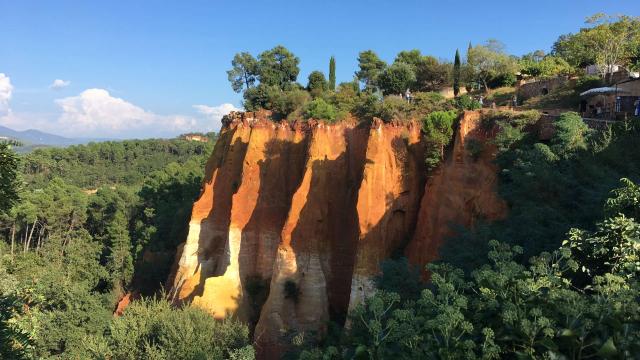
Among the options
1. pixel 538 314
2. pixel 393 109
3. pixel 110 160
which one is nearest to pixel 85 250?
pixel 393 109

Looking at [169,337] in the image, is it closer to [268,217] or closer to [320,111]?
[268,217]

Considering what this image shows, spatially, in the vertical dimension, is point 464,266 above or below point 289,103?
below

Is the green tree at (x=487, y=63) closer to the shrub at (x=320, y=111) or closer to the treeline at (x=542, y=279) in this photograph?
the shrub at (x=320, y=111)

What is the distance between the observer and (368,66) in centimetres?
4381

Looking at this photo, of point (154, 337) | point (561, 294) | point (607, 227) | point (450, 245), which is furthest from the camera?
point (154, 337)

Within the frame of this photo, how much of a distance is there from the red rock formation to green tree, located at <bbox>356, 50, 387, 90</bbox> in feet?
83.7

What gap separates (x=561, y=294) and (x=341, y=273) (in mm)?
11983

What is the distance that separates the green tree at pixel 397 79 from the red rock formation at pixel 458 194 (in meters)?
17.3

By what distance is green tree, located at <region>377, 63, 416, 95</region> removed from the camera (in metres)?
33.8

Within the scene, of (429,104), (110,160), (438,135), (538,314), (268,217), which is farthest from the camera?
(110,160)

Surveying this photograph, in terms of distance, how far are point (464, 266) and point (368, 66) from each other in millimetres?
33911

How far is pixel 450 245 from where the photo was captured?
1379 cm

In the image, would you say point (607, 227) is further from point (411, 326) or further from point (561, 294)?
point (411, 326)

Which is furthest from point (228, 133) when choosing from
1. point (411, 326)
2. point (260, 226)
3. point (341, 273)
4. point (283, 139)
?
point (411, 326)
